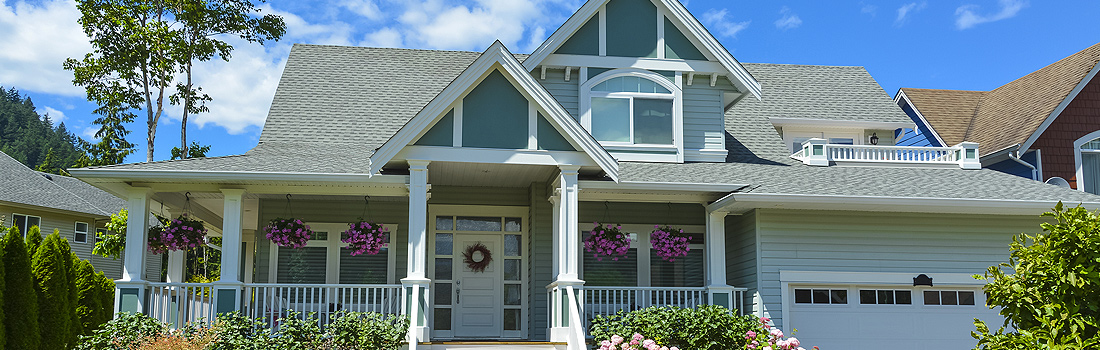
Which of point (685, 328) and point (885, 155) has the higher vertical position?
point (885, 155)

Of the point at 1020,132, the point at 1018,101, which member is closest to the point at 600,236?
the point at 1020,132

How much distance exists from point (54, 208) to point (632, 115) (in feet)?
66.9

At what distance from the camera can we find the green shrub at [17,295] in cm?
1008

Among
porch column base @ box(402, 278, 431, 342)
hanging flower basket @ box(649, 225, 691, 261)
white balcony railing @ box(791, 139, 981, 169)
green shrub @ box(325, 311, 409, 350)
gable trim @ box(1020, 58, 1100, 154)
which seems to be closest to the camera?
green shrub @ box(325, 311, 409, 350)

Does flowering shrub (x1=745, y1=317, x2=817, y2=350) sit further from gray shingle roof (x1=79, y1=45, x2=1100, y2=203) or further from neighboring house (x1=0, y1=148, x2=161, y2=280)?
neighboring house (x1=0, y1=148, x2=161, y2=280)

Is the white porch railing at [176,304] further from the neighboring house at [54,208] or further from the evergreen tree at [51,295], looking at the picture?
the neighboring house at [54,208]

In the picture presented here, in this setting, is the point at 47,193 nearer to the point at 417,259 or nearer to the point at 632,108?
the point at 632,108

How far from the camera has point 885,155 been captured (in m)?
15.2

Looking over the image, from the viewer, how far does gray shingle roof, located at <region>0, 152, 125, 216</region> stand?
25953mm

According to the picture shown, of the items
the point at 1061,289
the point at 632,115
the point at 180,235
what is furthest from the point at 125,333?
the point at 1061,289

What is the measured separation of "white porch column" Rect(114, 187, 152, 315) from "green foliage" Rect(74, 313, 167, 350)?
35cm

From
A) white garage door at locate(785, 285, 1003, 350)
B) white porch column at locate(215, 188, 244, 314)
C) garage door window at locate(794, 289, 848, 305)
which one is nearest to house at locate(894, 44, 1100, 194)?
white garage door at locate(785, 285, 1003, 350)

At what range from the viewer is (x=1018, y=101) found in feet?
73.0

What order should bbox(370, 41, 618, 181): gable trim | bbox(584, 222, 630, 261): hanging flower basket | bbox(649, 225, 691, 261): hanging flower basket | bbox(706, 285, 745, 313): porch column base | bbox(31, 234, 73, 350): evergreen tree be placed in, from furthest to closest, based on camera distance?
bbox(649, 225, 691, 261): hanging flower basket
bbox(584, 222, 630, 261): hanging flower basket
bbox(706, 285, 745, 313): porch column base
bbox(31, 234, 73, 350): evergreen tree
bbox(370, 41, 618, 181): gable trim
